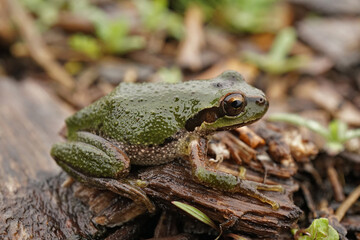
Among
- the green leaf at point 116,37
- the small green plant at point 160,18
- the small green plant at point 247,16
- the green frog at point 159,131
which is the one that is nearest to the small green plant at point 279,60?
the small green plant at point 247,16

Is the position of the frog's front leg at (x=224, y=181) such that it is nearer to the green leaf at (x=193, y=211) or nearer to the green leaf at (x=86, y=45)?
the green leaf at (x=193, y=211)

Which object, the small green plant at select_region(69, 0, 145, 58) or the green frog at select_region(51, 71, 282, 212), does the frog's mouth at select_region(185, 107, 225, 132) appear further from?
the small green plant at select_region(69, 0, 145, 58)

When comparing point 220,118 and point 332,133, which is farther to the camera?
point 332,133

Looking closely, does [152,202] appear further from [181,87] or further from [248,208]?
[181,87]

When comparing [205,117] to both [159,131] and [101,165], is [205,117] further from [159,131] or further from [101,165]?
[101,165]

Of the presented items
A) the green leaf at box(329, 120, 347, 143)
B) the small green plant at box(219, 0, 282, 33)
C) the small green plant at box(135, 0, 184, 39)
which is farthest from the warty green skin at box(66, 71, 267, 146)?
the small green plant at box(219, 0, 282, 33)

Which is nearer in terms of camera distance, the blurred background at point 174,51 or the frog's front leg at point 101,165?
the frog's front leg at point 101,165

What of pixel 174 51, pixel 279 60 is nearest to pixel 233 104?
pixel 279 60
